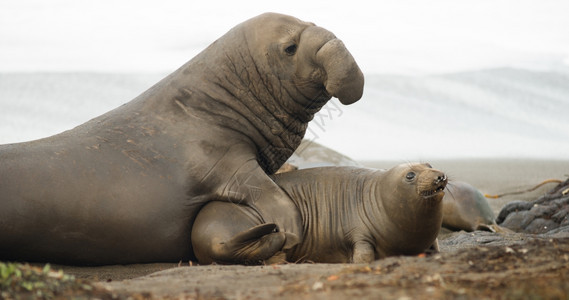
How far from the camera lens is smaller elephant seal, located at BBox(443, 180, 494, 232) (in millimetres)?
8500

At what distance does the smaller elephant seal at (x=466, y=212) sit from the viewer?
8500 mm

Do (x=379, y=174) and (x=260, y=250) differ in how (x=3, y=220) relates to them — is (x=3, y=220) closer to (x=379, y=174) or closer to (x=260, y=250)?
(x=260, y=250)

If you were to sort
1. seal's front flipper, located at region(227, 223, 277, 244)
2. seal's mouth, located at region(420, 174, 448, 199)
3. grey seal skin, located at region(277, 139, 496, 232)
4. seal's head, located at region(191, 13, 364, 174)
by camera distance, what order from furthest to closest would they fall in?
grey seal skin, located at region(277, 139, 496, 232) → seal's head, located at region(191, 13, 364, 174) → seal's mouth, located at region(420, 174, 448, 199) → seal's front flipper, located at region(227, 223, 277, 244)

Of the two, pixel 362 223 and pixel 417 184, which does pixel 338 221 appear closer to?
pixel 362 223

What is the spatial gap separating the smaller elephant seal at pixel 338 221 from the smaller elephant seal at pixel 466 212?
101 inches

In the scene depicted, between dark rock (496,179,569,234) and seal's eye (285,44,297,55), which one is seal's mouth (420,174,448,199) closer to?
seal's eye (285,44,297,55)

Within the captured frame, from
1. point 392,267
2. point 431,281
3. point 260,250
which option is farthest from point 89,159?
point 431,281

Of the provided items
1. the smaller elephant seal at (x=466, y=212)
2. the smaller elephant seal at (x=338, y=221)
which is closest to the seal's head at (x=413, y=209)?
the smaller elephant seal at (x=338, y=221)

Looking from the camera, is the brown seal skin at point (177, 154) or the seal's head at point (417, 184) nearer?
the brown seal skin at point (177, 154)

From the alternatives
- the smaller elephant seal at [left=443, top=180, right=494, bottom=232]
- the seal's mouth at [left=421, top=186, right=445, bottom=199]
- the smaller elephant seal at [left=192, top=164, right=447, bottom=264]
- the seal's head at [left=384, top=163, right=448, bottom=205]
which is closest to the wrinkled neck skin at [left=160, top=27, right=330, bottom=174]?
the smaller elephant seal at [left=192, top=164, right=447, bottom=264]

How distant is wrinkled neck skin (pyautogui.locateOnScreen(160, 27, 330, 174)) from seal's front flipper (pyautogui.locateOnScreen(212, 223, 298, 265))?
91cm

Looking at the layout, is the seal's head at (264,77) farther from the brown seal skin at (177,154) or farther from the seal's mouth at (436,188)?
the seal's mouth at (436,188)

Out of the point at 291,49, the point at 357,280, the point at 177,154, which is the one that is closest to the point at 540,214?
the point at 291,49

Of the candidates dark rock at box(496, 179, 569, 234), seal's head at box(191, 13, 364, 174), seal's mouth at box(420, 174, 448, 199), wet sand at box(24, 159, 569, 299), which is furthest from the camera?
dark rock at box(496, 179, 569, 234)
